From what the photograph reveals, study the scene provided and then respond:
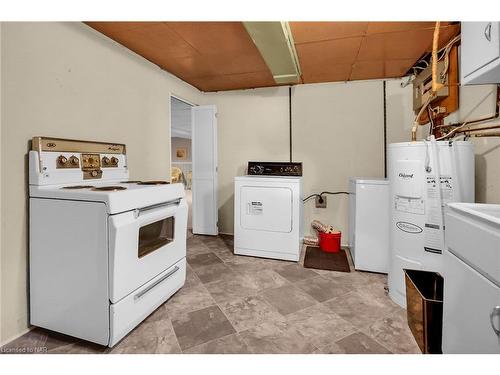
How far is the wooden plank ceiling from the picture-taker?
2035 mm

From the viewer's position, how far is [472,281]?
0.99 metres

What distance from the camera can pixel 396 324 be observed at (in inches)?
66.7

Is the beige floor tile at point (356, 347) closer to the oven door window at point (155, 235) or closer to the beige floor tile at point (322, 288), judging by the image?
the beige floor tile at point (322, 288)

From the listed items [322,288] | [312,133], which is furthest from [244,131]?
[322,288]

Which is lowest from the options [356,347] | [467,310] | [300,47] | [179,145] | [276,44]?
[356,347]

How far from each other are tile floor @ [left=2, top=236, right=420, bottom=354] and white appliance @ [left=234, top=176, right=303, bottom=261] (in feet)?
1.17

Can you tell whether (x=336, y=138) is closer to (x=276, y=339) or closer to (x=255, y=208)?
(x=255, y=208)

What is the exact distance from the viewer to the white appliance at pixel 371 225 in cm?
250

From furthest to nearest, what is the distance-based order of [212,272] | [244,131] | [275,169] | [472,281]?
Answer: [244,131]
[275,169]
[212,272]
[472,281]

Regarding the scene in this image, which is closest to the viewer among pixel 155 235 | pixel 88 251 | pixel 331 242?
pixel 88 251

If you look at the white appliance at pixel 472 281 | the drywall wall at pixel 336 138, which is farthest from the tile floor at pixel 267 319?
the drywall wall at pixel 336 138

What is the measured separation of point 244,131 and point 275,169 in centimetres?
89

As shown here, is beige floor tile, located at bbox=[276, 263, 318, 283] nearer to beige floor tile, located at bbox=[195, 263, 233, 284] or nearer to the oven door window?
beige floor tile, located at bbox=[195, 263, 233, 284]
